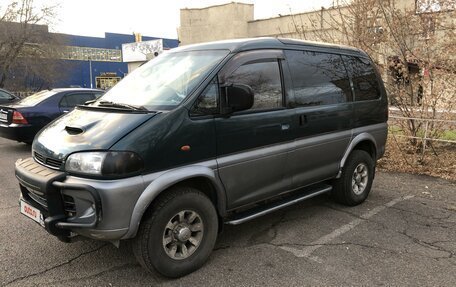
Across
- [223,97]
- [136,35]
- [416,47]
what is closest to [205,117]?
[223,97]

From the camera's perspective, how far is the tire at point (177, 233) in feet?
10.5

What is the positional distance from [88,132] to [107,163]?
44cm

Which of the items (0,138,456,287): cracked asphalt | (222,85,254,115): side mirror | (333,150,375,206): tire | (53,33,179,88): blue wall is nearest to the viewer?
(0,138,456,287): cracked asphalt

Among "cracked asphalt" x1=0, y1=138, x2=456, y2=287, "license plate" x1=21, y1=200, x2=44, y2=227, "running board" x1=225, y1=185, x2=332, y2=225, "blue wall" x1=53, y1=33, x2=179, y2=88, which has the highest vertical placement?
"blue wall" x1=53, y1=33, x2=179, y2=88

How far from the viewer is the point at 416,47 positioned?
8305 millimetres

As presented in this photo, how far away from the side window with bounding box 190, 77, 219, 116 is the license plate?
1.53 m

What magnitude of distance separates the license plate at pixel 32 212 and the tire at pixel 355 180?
141 inches

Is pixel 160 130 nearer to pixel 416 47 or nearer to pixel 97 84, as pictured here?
pixel 416 47

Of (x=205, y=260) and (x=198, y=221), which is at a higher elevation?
(x=198, y=221)

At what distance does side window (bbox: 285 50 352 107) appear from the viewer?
4.36 m

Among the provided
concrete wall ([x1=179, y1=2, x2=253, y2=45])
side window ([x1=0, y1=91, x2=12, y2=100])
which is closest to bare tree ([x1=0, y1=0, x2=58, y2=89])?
side window ([x1=0, y1=91, x2=12, y2=100])

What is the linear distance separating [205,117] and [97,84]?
189 feet

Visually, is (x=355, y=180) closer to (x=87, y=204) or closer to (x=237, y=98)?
(x=237, y=98)

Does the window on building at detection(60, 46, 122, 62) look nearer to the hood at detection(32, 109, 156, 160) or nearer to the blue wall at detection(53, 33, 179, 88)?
the blue wall at detection(53, 33, 179, 88)
